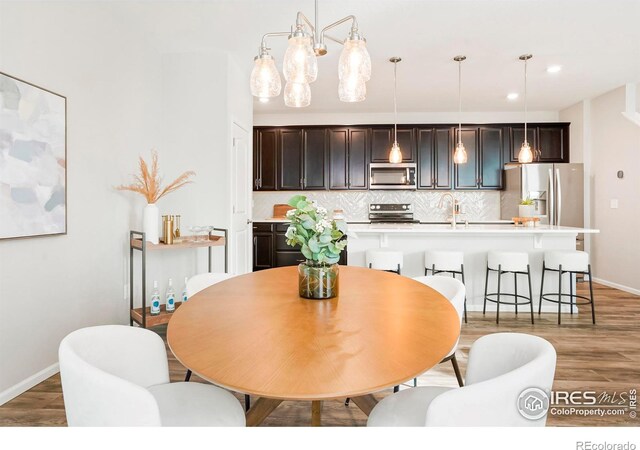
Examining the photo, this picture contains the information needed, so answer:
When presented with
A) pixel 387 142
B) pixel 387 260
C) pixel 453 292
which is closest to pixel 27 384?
pixel 453 292

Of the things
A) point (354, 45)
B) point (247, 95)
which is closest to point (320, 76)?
point (247, 95)

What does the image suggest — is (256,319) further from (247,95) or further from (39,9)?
(247,95)

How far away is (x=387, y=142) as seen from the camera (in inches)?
239

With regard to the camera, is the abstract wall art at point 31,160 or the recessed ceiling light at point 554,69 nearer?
the abstract wall art at point 31,160

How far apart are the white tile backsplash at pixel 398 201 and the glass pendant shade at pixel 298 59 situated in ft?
15.1

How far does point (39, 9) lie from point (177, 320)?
235 cm

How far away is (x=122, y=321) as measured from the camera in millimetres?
3320

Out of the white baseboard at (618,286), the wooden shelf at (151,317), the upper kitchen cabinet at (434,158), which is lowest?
the white baseboard at (618,286)

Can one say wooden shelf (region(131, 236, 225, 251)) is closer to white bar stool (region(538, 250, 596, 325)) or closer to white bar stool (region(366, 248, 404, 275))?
white bar stool (region(366, 248, 404, 275))

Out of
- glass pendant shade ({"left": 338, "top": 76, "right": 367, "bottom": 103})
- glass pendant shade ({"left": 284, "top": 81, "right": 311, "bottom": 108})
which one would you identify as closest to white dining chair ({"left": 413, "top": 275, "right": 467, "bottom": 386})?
glass pendant shade ({"left": 338, "top": 76, "right": 367, "bottom": 103})

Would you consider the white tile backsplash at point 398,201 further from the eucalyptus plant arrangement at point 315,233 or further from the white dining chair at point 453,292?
the eucalyptus plant arrangement at point 315,233

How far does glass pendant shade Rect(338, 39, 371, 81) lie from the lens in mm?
1669

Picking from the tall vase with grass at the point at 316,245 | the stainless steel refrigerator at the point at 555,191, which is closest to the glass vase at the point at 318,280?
the tall vase with grass at the point at 316,245

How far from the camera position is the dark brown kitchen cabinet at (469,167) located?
6.02 metres
